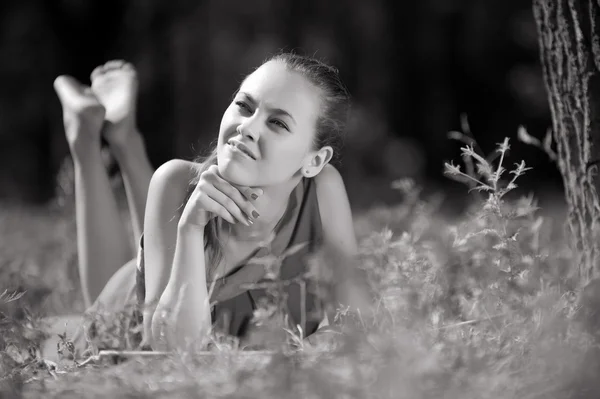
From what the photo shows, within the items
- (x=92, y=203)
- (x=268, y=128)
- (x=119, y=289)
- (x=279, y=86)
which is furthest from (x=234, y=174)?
(x=92, y=203)

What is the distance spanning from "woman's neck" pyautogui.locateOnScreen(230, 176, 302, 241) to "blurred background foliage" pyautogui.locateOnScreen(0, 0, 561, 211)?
741 cm

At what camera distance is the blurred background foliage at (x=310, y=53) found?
393 inches

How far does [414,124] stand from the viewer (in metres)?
11.1

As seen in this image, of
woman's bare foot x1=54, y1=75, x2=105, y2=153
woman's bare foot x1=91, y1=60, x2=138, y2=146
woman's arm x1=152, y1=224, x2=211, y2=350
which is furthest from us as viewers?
woman's bare foot x1=91, y1=60, x2=138, y2=146

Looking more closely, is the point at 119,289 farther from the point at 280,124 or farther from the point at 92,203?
the point at 280,124

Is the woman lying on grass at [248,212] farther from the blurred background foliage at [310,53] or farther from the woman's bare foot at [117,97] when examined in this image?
the blurred background foliage at [310,53]

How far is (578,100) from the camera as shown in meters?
2.48

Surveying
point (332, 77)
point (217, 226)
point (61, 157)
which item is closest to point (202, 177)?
point (217, 226)

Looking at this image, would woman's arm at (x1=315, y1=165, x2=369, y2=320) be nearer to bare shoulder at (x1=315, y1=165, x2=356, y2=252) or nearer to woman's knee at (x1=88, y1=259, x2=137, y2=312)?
bare shoulder at (x1=315, y1=165, x2=356, y2=252)

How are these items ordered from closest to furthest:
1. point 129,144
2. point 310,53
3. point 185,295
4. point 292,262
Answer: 1. point 185,295
2. point 292,262
3. point 129,144
4. point 310,53

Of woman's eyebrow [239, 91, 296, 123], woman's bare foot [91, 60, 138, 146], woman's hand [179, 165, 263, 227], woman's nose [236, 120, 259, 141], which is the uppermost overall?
woman's bare foot [91, 60, 138, 146]

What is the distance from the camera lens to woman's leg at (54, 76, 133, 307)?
2.99 metres

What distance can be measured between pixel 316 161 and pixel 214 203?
14.9 inches

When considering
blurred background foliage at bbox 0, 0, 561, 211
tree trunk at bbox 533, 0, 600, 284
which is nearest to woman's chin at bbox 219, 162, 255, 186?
tree trunk at bbox 533, 0, 600, 284
